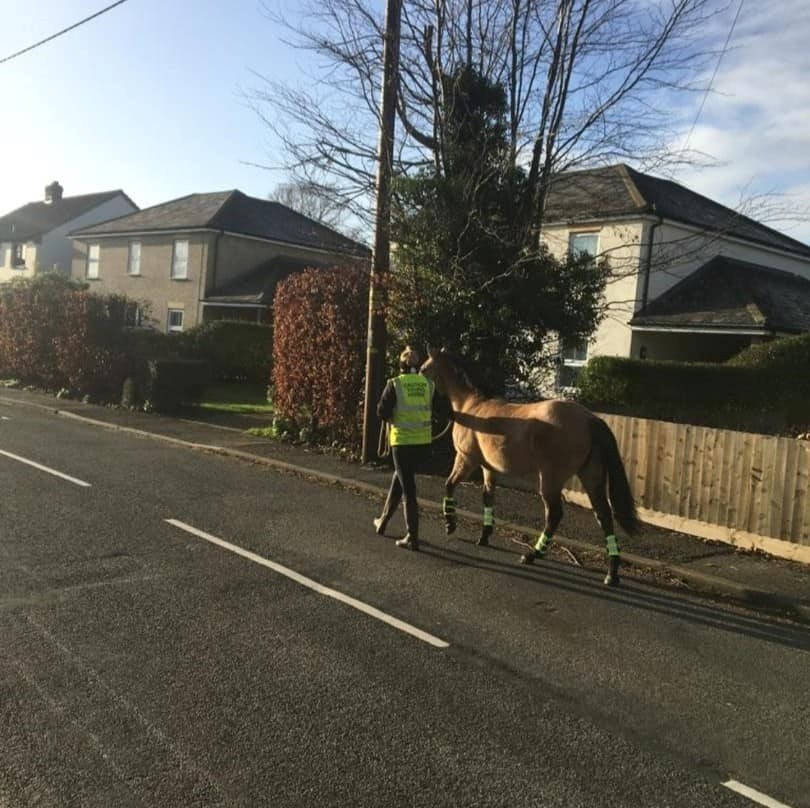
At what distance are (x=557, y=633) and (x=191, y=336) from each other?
22779 millimetres

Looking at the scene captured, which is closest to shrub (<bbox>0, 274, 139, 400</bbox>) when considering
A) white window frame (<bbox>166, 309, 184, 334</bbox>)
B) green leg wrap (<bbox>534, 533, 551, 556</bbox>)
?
white window frame (<bbox>166, 309, 184, 334</bbox>)

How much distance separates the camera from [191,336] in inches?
1053

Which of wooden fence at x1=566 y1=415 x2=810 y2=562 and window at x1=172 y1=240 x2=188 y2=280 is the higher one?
window at x1=172 y1=240 x2=188 y2=280

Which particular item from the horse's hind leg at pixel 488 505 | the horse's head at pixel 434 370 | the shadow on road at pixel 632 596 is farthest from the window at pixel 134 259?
the shadow on road at pixel 632 596

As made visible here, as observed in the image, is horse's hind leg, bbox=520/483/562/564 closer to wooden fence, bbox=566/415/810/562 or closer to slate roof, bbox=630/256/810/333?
wooden fence, bbox=566/415/810/562

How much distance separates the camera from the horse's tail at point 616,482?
24.1 feet

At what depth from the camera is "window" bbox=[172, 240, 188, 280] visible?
1405 inches

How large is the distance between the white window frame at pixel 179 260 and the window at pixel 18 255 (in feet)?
79.6

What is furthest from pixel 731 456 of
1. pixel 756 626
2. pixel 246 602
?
pixel 246 602

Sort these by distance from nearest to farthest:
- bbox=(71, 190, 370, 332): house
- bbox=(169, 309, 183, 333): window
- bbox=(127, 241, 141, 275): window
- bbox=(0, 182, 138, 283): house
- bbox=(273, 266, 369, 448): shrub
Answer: bbox=(273, 266, 369, 448): shrub, bbox=(71, 190, 370, 332): house, bbox=(169, 309, 183, 333): window, bbox=(127, 241, 141, 275): window, bbox=(0, 182, 138, 283): house

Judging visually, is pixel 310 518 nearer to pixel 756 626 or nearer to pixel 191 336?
pixel 756 626

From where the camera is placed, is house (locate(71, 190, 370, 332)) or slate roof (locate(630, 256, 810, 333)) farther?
house (locate(71, 190, 370, 332))

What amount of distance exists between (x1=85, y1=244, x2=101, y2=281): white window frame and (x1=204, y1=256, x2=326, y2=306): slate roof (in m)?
9.50

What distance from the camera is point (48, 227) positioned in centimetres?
5403
